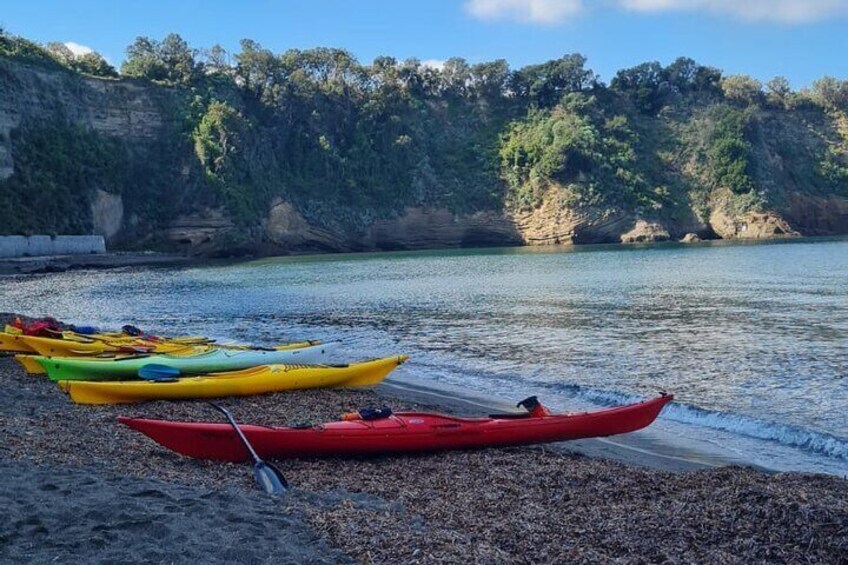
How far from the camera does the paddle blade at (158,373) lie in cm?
1077

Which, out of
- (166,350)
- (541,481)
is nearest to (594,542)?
(541,481)

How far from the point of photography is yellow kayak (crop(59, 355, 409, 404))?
388 inches

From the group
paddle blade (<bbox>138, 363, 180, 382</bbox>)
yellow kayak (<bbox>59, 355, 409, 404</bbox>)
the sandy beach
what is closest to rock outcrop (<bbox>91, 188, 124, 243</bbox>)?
paddle blade (<bbox>138, 363, 180, 382</bbox>)

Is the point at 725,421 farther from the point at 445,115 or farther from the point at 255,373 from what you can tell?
the point at 445,115

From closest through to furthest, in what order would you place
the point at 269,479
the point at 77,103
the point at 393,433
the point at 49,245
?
the point at 269,479
the point at 393,433
the point at 49,245
the point at 77,103

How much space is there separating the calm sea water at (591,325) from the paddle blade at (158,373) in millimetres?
4520

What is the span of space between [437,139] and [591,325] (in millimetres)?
70729

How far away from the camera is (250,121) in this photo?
73.4 meters

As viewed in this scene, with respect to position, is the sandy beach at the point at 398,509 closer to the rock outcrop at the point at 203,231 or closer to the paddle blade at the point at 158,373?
the paddle blade at the point at 158,373

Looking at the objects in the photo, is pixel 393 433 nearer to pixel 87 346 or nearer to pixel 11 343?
pixel 87 346

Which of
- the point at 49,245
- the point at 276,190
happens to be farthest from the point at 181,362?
the point at 276,190

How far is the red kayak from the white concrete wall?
4655 cm

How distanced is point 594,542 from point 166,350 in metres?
9.40

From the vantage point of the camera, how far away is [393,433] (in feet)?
24.9
